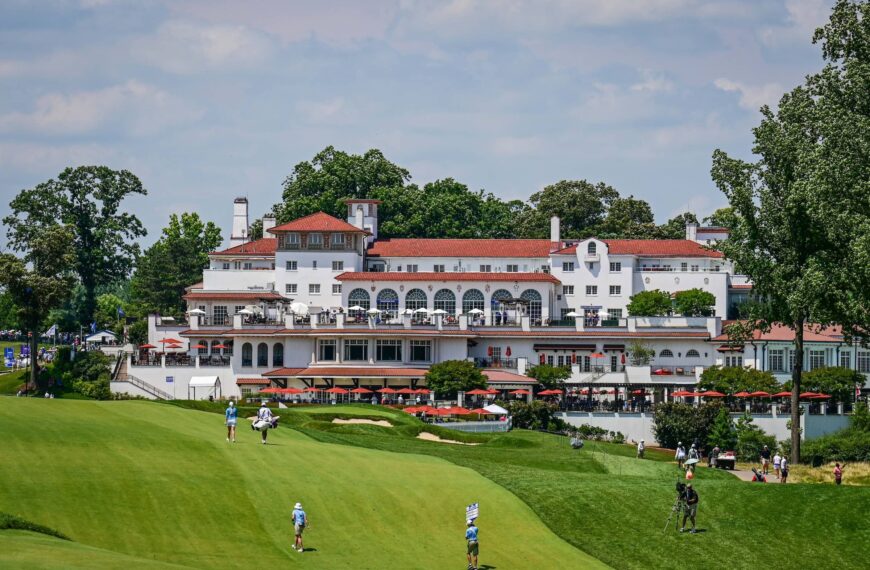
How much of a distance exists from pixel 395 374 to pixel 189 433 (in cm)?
5156

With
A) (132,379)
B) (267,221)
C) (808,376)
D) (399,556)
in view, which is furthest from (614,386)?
(399,556)

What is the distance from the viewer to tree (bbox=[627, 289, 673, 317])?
12281 centimetres

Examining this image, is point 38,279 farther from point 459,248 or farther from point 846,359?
point 846,359

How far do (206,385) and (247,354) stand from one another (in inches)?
180

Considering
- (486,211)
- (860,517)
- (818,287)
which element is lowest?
(860,517)

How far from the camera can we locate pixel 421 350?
382ft

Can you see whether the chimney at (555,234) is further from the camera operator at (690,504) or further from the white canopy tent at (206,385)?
the camera operator at (690,504)

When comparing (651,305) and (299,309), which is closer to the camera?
(299,309)

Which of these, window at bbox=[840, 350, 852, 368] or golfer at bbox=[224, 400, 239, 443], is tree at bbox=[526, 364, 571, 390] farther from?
golfer at bbox=[224, 400, 239, 443]

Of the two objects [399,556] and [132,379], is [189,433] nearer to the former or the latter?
[399,556]

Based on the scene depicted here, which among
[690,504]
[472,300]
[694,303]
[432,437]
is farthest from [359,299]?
[690,504]

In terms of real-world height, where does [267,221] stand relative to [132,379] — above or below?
above

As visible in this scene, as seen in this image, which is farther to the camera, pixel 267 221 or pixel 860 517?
pixel 267 221

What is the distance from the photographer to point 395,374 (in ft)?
→ 370
